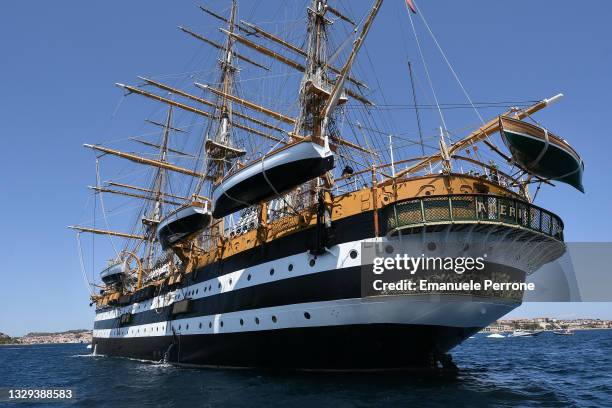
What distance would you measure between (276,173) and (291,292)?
4311mm

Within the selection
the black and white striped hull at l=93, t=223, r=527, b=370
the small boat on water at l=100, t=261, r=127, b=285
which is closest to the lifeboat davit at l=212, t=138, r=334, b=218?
the black and white striped hull at l=93, t=223, r=527, b=370

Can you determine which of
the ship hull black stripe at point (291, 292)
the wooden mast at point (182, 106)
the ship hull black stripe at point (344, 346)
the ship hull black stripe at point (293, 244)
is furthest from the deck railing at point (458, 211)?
the wooden mast at point (182, 106)

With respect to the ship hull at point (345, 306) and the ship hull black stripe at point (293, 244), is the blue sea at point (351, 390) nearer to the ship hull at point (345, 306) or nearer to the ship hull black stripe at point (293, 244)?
the ship hull at point (345, 306)

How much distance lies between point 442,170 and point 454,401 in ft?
22.8

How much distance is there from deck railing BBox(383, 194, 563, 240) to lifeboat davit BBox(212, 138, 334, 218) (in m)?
2.83

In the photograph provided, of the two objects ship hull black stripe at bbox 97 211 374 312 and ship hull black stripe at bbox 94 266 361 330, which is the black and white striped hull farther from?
ship hull black stripe at bbox 97 211 374 312

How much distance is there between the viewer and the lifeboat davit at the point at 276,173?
46.2 ft

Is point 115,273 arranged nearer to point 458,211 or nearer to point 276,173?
point 276,173

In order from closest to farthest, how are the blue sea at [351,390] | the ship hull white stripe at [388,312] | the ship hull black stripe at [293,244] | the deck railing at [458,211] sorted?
the blue sea at [351,390]
the deck railing at [458,211]
the ship hull white stripe at [388,312]
the ship hull black stripe at [293,244]

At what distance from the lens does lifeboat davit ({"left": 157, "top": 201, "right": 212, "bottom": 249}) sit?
20.8 metres

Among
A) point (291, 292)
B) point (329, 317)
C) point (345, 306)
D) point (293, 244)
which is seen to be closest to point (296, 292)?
point (291, 292)

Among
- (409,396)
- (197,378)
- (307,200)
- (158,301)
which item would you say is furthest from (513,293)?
(158,301)

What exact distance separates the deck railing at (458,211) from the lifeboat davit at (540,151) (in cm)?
141

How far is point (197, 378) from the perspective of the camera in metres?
16.9
